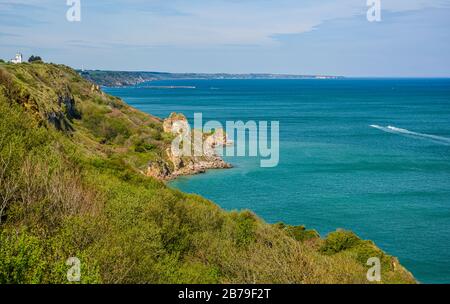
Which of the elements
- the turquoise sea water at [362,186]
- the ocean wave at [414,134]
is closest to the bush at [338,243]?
the turquoise sea water at [362,186]

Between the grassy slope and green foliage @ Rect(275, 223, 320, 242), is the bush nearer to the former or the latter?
the grassy slope

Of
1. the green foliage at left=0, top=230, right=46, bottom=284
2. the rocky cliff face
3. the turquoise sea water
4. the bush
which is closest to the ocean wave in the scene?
the turquoise sea water

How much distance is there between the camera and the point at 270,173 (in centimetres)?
6303

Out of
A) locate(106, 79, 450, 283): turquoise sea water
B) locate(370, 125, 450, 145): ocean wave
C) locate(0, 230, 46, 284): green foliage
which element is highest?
locate(0, 230, 46, 284): green foliage

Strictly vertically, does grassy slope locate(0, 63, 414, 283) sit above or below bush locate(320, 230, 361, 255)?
above

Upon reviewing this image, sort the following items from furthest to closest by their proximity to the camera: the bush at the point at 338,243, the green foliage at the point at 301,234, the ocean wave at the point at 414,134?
the ocean wave at the point at 414,134
the green foliage at the point at 301,234
the bush at the point at 338,243

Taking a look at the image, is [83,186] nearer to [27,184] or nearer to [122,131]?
[27,184]

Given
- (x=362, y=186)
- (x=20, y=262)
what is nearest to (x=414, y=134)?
(x=362, y=186)

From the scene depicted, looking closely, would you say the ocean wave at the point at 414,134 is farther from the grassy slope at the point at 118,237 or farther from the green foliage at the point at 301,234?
the grassy slope at the point at 118,237

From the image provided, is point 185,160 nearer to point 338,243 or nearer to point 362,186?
point 362,186

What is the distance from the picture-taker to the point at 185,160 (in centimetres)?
6700

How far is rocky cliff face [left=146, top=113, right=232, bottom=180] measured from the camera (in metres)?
62.2

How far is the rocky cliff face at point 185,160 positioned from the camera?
2449 inches
